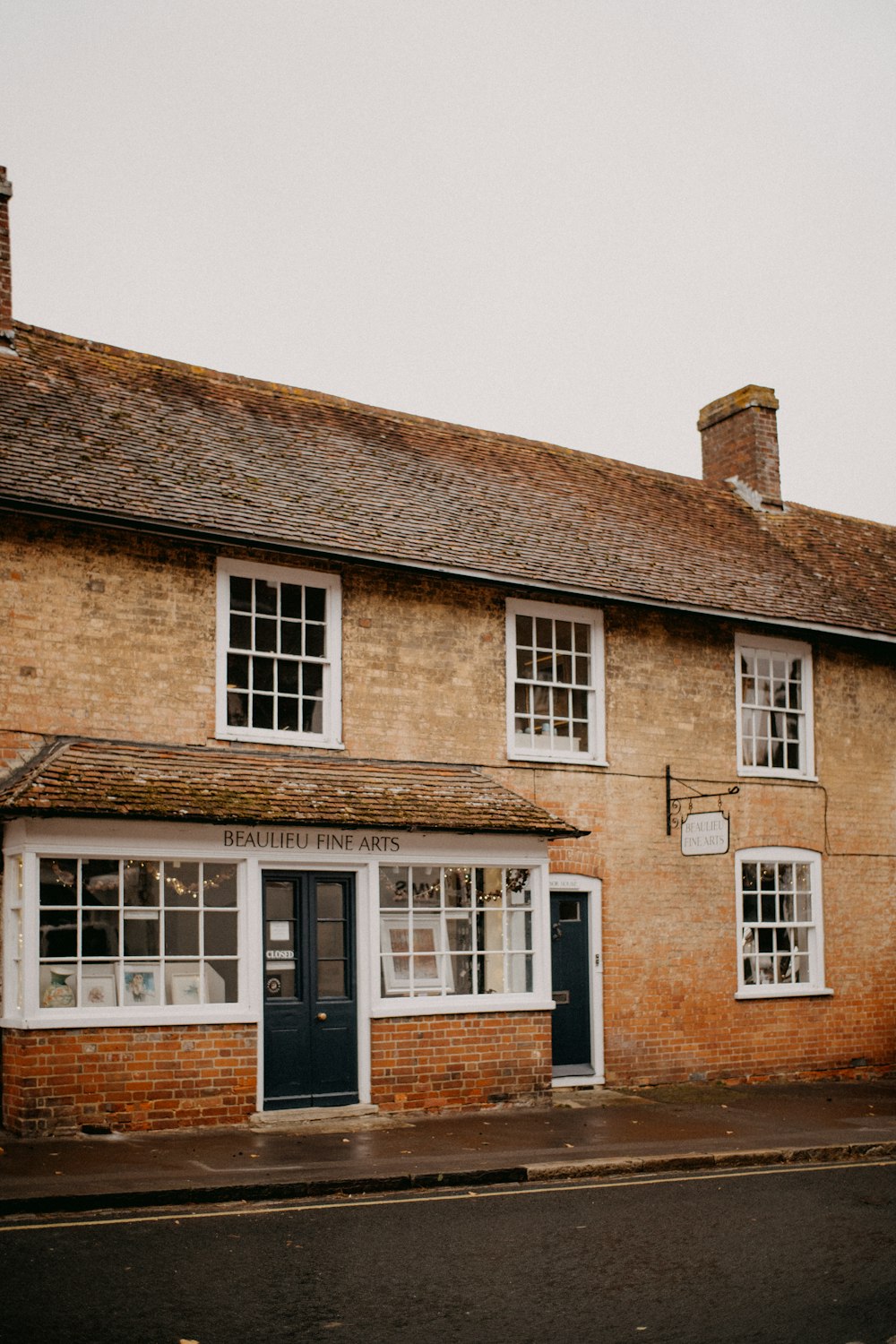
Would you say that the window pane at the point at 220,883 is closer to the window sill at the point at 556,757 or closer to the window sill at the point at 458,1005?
the window sill at the point at 458,1005

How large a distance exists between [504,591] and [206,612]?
3.69m

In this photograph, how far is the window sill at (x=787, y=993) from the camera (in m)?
16.8

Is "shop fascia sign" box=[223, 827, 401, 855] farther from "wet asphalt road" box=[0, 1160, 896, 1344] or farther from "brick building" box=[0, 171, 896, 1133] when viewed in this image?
"wet asphalt road" box=[0, 1160, 896, 1344]

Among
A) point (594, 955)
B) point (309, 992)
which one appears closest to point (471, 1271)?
point (309, 992)

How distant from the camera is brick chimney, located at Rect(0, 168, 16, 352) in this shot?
14695 millimetres

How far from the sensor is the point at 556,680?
15.9 m

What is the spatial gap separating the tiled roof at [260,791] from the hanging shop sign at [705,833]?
1642 millimetres

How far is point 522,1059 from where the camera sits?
46.0ft

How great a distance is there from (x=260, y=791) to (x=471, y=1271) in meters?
6.43

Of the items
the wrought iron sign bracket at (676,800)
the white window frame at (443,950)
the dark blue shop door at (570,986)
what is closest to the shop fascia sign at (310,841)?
the white window frame at (443,950)

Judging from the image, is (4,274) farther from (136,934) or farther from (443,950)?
(443,950)

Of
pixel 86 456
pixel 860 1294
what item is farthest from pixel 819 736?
pixel 860 1294

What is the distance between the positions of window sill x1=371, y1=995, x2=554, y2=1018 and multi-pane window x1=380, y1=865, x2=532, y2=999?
122 millimetres

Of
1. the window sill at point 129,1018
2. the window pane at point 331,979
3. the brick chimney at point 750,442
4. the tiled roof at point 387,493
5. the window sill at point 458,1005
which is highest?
the brick chimney at point 750,442
